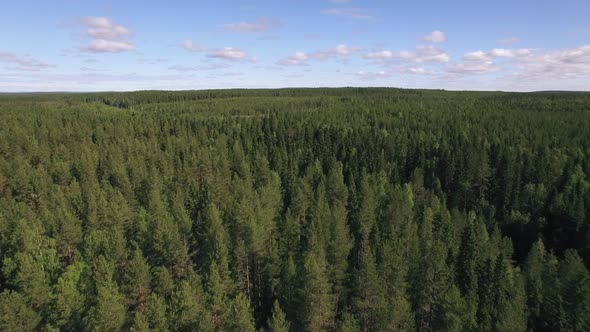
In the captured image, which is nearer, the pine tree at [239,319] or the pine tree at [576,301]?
the pine tree at [239,319]

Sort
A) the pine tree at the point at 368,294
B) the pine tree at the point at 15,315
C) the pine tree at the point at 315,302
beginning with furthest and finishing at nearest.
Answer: the pine tree at the point at 368,294
the pine tree at the point at 315,302
the pine tree at the point at 15,315

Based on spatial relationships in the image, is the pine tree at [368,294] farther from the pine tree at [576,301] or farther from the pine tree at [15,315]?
the pine tree at [15,315]

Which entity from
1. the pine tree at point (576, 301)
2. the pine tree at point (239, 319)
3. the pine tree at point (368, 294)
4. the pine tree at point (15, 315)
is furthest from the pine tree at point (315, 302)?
the pine tree at point (15, 315)

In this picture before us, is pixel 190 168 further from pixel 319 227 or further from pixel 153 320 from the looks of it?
pixel 153 320

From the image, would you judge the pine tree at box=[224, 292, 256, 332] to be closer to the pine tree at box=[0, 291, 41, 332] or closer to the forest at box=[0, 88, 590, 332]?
the forest at box=[0, 88, 590, 332]

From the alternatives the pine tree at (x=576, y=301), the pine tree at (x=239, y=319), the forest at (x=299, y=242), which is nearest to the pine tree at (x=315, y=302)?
the forest at (x=299, y=242)

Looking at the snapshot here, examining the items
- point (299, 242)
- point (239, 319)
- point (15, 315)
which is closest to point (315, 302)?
point (239, 319)

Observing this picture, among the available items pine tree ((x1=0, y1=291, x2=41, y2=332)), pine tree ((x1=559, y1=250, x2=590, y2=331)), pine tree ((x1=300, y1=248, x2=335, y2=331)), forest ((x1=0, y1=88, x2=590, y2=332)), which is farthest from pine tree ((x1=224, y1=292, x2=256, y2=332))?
pine tree ((x1=559, y1=250, x2=590, y2=331))

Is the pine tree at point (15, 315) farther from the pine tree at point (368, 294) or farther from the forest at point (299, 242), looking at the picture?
the pine tree at point (368, 294)

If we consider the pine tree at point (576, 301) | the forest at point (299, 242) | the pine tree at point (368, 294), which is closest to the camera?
the pine tree at point (576, 301)

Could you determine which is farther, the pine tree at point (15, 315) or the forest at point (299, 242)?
the forest at point (299, 242)
